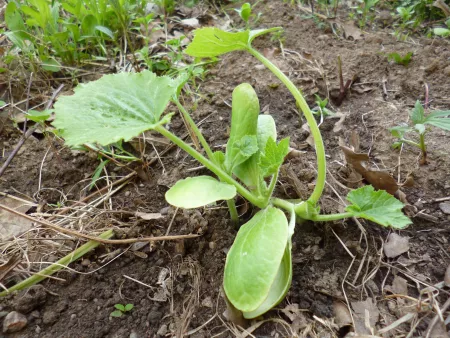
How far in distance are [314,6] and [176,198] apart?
2.16m

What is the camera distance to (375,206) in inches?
40.1

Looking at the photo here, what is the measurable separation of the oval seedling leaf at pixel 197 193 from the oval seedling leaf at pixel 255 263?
0.46 ft

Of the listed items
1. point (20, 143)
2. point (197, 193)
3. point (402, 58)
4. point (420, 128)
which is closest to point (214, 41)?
point (197, 193)

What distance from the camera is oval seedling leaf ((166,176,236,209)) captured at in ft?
3.13

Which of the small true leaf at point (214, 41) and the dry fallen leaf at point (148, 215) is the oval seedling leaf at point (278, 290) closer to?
the dry fallen leaf at point (148, 215)

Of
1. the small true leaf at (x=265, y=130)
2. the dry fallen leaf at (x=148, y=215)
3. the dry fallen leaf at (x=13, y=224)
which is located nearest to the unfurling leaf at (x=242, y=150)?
the small true leaf at (x=265, y=130)

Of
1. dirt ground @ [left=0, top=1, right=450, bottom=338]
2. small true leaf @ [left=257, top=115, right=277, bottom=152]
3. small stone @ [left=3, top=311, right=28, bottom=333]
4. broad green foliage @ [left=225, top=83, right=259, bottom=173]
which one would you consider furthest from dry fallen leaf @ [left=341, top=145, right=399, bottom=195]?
small stone @ [left=3, top=311, right=28, bottom=333]

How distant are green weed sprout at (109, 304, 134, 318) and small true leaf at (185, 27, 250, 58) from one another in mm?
855

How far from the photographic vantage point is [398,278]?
1072 mm

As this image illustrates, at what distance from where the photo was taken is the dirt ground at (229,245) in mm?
1028

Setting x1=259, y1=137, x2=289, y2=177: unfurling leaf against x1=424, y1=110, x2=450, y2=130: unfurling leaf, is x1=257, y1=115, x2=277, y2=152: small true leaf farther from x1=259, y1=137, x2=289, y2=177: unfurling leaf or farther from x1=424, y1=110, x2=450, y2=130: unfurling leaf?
x1=424, y1=110, x2=450, y2=130: unfurling leaf

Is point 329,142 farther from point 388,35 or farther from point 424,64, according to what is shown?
point 388,35

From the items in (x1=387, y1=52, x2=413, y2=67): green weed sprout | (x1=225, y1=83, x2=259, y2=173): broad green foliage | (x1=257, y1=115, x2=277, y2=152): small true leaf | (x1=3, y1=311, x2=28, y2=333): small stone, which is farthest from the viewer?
(x1=387, y1=52, x2=413, y2=67): green weed sprout

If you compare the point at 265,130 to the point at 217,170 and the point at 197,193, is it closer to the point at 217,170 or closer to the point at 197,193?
the point at 217,170
